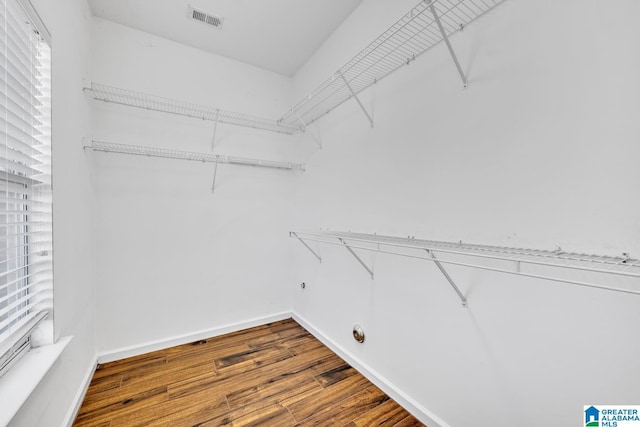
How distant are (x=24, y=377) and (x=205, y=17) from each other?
2322mm

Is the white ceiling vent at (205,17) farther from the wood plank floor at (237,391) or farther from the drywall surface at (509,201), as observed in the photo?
the wood plank floor at (237,391)

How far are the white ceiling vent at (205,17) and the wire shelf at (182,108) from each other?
2.02ft

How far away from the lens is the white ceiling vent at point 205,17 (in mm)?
1927

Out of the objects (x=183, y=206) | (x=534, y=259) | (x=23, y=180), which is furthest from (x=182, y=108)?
(x=534, y=259)

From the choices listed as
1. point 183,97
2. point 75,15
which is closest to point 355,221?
point 183,97

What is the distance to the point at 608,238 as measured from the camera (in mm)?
847

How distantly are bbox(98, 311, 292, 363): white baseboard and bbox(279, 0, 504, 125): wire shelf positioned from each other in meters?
2.09

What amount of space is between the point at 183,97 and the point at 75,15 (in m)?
0.77

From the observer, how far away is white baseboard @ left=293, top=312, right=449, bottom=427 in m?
1.39

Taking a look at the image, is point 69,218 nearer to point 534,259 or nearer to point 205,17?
point 205,17

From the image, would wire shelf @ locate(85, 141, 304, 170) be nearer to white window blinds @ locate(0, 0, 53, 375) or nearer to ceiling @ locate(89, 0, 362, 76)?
white window blinds @ locate(0, 0, 53, 375)

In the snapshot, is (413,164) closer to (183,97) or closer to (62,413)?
(183,97)

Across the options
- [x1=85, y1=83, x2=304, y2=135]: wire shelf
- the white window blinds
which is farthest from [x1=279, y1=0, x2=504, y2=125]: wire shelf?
the white window blinds

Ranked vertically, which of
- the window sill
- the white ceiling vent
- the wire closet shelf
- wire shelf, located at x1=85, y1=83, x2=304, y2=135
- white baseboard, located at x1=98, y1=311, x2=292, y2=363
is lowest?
white baseboard, located at x1=98, y1=311, x2=292, y2=363
